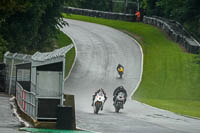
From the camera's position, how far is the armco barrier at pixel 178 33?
56.5 metres

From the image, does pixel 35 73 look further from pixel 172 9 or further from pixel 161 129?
pixel 172 9

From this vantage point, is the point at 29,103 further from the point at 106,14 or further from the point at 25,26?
the point at 106,14

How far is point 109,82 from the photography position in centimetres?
4403

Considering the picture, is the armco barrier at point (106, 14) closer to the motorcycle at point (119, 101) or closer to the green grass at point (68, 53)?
the green grass at point (68, 53)

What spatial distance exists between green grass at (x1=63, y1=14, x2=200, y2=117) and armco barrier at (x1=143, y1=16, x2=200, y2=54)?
0.75 meters

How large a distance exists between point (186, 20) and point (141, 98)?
2777cm

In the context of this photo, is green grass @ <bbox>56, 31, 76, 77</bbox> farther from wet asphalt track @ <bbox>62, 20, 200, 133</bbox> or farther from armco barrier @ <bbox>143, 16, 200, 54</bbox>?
Result: armco barrier @ <bbox>143, 16, 200, 54</bbox>

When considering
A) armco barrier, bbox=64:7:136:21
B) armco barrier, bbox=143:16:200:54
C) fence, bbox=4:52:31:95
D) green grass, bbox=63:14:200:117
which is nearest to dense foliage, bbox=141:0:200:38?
armco barrier, bbox=143:16:200:54

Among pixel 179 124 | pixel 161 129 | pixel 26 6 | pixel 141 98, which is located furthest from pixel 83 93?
pixel 161 129

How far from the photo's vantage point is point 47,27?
48.9 metres

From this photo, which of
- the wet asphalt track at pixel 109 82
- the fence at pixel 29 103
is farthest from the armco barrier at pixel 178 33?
the fence at pixel 29 103

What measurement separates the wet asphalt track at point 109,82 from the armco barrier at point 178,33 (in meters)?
5.00

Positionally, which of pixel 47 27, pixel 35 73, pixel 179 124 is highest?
pixel 47 27

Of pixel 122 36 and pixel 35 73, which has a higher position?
pixel 122 36
